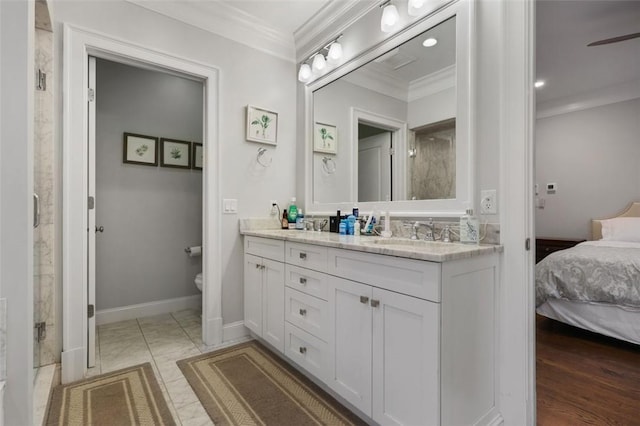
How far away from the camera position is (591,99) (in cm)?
415

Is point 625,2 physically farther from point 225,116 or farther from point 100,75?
point 100,75

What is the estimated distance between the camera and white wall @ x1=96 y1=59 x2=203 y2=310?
9.32ft

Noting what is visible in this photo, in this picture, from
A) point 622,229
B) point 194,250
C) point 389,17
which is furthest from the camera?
point 622,229

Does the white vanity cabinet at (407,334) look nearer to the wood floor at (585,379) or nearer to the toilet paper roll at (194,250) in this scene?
the wood floor at (585,379)

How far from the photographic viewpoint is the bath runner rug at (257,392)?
4.99ft

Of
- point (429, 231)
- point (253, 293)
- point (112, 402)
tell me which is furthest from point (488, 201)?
point (112, 402)

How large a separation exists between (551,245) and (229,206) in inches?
173

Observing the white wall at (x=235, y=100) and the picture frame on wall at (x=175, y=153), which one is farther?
the picture frame on wall at (x=175, y=153)

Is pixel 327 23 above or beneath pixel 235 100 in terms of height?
above

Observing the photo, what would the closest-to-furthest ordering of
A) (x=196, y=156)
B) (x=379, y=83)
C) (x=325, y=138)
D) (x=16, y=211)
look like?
(x=16, y=211), (x=379, y=83), (x=325, y=138), (x=196, y=156)

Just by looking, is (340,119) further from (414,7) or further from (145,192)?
(145,192)

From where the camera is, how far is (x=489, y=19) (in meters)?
1.50

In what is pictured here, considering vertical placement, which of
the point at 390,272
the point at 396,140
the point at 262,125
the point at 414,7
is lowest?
the point at 390,272

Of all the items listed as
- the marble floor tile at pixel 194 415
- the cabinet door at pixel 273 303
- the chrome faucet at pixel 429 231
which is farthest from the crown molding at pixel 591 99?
the marble floor tile at pixel 194 415
